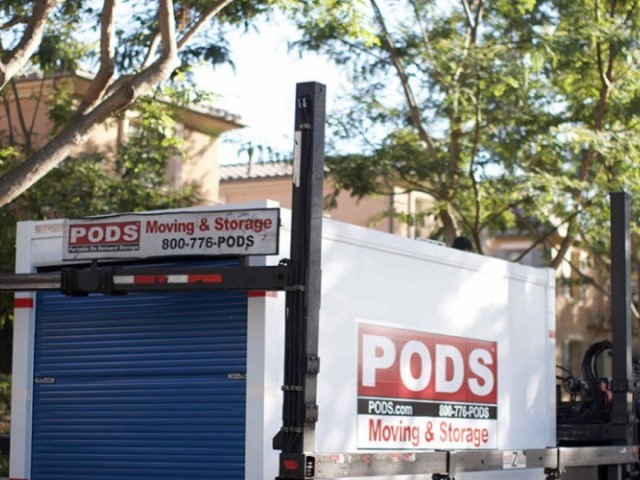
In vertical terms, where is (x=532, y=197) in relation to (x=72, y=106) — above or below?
below

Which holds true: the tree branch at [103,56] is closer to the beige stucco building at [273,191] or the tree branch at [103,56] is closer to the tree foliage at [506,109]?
the tree foliage at [506,109]

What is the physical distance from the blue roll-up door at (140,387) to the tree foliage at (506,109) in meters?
9.76

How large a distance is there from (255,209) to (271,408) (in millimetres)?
1166

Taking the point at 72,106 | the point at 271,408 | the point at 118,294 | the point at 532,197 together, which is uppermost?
the point at 72,106

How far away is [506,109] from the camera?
18.4 metres

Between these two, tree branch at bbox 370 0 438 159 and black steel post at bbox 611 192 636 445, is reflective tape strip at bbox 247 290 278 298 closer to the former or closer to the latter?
black steel post at bbox 611 192 636 445

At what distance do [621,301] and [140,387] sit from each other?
3.68 meters

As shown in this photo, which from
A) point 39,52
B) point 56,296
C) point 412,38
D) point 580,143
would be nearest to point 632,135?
point 580,143

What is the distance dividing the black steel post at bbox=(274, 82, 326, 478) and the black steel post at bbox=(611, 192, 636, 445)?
11.8ft

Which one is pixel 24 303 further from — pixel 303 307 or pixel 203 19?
pixel 203 19

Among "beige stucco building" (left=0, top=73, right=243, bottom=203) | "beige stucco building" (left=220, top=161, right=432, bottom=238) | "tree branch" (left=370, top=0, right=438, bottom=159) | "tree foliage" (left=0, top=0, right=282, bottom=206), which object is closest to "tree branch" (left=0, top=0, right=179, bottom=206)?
"tree foliage" (left=0, top=0, right=282, bottom=206)

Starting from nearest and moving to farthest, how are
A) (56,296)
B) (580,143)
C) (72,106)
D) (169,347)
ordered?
(169,347)
(56,296)
(580,143)
(72,106)

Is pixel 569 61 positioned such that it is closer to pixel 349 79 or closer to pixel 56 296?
pixel 349 79

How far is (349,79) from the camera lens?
19422 millimetres
